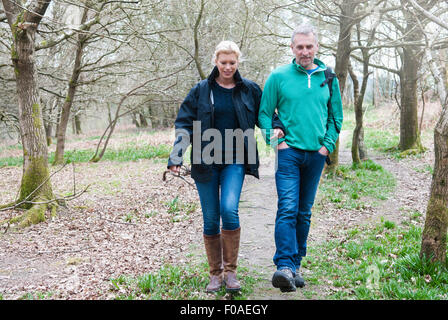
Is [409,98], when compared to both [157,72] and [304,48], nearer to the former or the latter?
[157,72]

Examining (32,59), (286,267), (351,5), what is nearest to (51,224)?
(32,59)

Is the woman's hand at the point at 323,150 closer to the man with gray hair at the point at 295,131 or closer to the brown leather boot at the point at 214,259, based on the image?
the man with gray hair at the point at 295,131

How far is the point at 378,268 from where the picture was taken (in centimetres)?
396

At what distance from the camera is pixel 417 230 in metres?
5.21

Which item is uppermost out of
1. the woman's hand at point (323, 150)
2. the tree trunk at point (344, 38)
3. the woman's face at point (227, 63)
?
the tree trunk at point (344, 38)

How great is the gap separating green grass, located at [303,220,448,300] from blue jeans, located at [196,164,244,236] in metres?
1.18

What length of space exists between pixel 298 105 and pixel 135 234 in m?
3.78

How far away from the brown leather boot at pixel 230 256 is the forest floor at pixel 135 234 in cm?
26

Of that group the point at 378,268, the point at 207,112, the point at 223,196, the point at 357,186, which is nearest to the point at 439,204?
the point at 378,268

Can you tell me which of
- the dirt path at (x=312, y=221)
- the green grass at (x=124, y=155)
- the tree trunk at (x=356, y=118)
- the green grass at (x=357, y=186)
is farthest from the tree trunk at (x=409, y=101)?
the green grass at (x=124, y=155)

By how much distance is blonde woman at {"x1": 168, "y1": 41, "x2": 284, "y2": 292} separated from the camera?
3.37 meters

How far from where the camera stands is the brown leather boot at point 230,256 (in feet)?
11.3

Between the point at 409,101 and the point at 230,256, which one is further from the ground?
the point at 409,101

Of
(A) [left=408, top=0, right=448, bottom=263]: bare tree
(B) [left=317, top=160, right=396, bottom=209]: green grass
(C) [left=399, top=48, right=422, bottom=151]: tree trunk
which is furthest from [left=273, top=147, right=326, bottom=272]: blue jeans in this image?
(C) [left=399, top=48, right=422, bottom=151]: tree trunk
